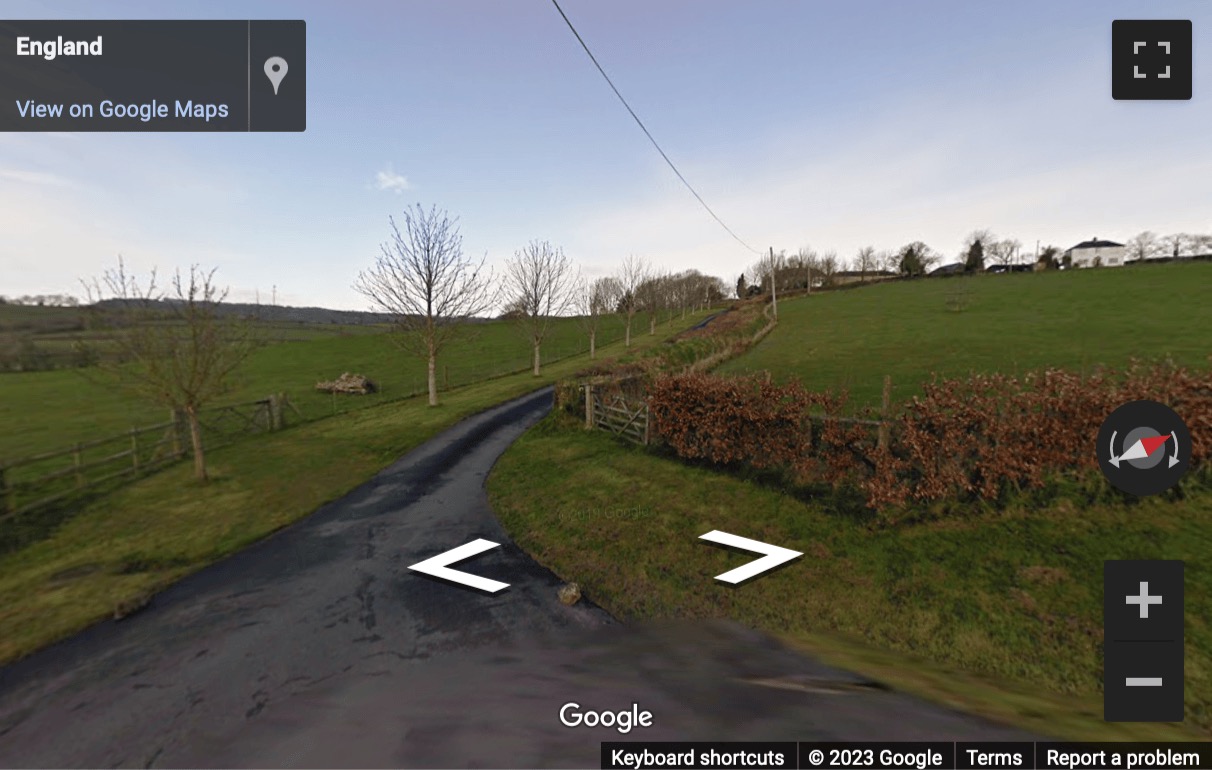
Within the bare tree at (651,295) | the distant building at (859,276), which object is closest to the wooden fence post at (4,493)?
the bare tree at (651,295)

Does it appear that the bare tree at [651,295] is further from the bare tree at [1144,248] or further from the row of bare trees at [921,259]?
the bare tree at [1144,248]

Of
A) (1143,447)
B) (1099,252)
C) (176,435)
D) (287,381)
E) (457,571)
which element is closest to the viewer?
Result: (1143,447)

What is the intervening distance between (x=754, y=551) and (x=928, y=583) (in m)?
2.40

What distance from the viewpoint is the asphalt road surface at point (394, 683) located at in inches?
151

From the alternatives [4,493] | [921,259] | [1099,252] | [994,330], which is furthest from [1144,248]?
[4,493]

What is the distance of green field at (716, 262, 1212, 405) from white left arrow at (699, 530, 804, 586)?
5.42 m

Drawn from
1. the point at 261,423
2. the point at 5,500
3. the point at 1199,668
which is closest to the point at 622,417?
the point at 1199,668

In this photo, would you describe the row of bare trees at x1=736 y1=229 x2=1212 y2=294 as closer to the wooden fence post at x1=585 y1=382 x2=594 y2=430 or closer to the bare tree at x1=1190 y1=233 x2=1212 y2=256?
the bare tree at x1=1190 y1=233 x2=1212 y2=256

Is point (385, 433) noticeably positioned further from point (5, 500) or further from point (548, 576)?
point (548, 576)

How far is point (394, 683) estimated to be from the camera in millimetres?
4945

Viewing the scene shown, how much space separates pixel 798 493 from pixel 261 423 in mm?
21578

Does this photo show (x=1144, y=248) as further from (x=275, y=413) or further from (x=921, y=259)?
(x=275, y=413)

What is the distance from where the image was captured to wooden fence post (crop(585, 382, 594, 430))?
56.2ft

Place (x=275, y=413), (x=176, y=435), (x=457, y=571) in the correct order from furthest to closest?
(x=275, y=413) < (x=176, y=435) < (x=457, y=571)
